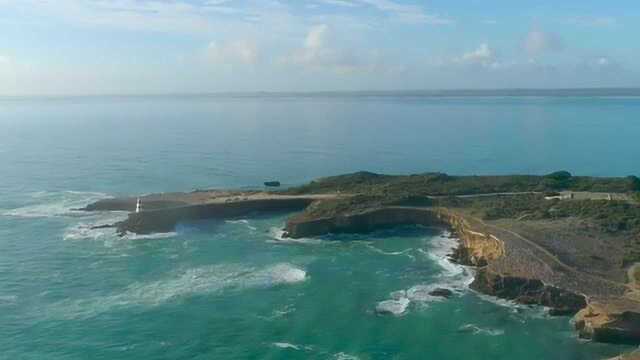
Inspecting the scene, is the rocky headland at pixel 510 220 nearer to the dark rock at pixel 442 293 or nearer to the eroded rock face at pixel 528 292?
the eroded rock face at pixel 528 292

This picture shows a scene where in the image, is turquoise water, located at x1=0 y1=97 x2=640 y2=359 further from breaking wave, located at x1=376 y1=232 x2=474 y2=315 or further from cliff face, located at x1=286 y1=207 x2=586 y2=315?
cliff face, located at x1=286 y1=207 x2=586 y2=315

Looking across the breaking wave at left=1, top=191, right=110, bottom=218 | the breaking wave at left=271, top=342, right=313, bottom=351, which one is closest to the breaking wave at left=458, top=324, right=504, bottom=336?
the breaking wave at left=271, top=342, right=313, bottom=351

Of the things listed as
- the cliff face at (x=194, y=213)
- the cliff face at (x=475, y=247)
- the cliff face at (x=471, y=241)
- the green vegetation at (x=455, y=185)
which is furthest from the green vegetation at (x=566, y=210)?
the cliff face at (x=194, y=213)

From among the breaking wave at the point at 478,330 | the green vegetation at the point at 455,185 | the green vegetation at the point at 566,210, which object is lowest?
the breaking wave at the point at 478,330

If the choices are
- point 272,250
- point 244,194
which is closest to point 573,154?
point 244,194

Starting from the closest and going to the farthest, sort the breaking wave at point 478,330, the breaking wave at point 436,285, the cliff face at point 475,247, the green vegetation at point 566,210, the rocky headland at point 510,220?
the breaking wave at point 478,330, the rocky headland at point 510,220, the breaking wave at point 436,285, the cliff face at point 475,247, the green vegetation at point 566,210

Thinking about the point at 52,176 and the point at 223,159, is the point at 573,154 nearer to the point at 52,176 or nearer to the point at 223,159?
the point at 223,159

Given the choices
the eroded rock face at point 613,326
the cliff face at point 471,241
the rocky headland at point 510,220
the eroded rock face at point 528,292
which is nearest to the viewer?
the eroded rock face at point 613,326
